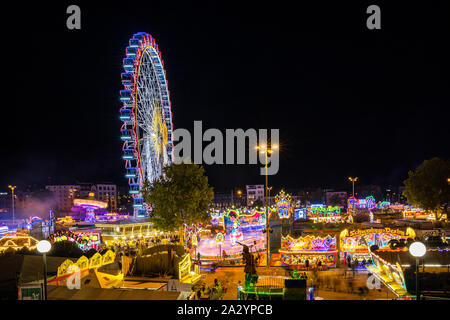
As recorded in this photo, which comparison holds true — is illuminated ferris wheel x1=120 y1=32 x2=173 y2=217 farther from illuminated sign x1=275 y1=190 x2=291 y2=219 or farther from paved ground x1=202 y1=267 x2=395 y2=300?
paved ground x1=202 y1=267 x2=395 y2=300

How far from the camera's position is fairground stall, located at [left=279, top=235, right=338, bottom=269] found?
16312mm

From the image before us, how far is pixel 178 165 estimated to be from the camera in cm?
2311

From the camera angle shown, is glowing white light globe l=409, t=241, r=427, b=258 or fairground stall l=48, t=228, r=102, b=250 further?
fairground stall l=48, t=228, r=102, b=250

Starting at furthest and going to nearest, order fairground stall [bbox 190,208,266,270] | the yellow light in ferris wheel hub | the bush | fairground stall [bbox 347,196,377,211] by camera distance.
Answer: fairground stall [bbox 347,196,377,211] → the yellow light in ferris wheel hub → fairground stall [bbox 190,208,266,270] → the bush

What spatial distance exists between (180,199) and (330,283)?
458 inches

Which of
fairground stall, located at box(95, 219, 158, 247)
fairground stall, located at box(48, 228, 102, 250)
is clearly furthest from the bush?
fairground stall, located at box(95, 219, 158, 247)

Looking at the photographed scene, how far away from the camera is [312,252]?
16.3m

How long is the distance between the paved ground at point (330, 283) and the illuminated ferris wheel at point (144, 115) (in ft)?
48.8

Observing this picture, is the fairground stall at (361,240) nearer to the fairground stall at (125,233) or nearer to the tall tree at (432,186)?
the tall tree at (432,186)

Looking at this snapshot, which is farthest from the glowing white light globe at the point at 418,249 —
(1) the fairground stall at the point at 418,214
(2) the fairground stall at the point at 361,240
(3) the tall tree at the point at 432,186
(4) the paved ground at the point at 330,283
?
(1) the fairground stall at the point at 418,214

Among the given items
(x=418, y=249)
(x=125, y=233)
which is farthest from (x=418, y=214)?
(x=418, y=249)

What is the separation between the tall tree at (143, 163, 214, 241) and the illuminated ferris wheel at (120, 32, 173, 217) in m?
6.54

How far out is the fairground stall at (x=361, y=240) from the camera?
16.3 m
